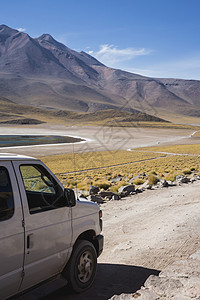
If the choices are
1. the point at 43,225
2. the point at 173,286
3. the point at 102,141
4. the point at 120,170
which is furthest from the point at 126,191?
the point at 102,141

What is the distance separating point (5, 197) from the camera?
383 cm

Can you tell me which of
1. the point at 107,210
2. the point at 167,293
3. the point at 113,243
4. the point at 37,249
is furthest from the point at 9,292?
the point at 107,210

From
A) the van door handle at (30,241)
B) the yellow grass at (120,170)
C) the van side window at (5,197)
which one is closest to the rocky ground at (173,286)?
the van door handle at (30,241)

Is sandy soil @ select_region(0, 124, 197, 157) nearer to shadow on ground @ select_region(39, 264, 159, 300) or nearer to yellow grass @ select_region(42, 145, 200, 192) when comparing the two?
yellow grass @ select_region(42, 145, 200, 192)

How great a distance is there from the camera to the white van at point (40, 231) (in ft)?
12.3

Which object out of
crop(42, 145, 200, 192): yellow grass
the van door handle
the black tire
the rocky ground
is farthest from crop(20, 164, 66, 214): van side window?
crop(42, 145, 200, 192): yellow grass

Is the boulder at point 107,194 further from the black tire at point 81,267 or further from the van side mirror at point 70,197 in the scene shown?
the van side mirror at point 70,197

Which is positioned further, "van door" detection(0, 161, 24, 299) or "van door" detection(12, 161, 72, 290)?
"van door" detection(12, 161, 72, 290)

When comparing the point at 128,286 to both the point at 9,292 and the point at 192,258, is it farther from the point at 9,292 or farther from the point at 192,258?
the point at 9,292

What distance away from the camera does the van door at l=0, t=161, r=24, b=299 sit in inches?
143

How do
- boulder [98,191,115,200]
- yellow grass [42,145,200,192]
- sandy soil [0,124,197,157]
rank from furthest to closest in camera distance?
sandy soil [0,124,197,157] < yellow grass [42,145,200,192] < boulder [98,191,115,200]

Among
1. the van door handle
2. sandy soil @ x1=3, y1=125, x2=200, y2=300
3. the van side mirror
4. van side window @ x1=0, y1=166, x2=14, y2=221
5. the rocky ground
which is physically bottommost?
sandy soil @ x1=3, y1=125, x2=200, y2=300

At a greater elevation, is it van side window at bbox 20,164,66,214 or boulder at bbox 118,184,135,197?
van side window at bbox 20,164,66,214

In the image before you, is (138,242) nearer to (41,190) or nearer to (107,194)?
(41,190)
